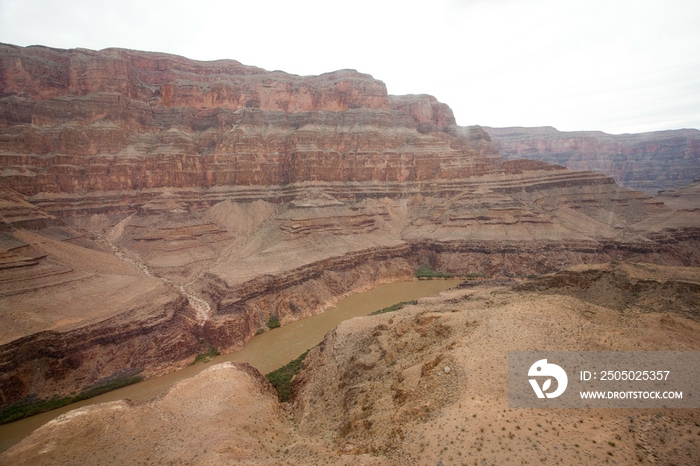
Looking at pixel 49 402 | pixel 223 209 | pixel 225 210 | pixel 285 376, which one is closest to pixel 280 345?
pixel 285 376

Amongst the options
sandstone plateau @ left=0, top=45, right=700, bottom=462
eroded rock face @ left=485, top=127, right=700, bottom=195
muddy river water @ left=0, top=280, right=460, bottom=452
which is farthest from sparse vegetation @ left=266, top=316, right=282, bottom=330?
eroded rock face @ left=485, top=127, right=700, bottom=195

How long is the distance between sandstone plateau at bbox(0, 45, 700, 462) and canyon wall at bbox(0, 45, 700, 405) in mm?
239

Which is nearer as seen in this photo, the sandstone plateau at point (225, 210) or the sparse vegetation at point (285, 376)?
the sparse vegetation at point (285, 376)

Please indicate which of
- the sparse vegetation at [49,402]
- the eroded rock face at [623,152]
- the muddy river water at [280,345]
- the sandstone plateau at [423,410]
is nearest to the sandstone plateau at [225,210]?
the sparse vegetation at [49,402]

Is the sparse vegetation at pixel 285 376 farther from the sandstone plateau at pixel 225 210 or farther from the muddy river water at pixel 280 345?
the sandstone plateau at pixel 225 210

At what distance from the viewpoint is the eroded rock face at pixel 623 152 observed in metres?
123

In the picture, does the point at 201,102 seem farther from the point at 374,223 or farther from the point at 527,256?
the point at 527,256

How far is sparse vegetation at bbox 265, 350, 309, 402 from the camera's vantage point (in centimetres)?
2539

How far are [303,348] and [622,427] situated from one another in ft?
81.6

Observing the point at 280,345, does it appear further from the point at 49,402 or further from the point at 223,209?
the point at 223,209

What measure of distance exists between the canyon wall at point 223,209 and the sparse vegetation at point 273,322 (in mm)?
694

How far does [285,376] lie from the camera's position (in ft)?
90.2

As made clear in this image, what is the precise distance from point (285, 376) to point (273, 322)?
37.6 feet

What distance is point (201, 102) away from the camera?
75.9 metres
